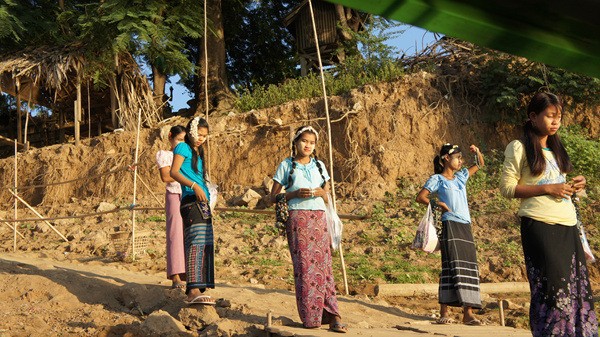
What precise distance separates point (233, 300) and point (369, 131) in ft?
23.5

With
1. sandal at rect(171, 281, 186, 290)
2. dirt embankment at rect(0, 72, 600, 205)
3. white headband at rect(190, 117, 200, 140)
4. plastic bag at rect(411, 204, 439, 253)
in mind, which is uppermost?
dirt embankment at rect(0, 72, 600, 205)

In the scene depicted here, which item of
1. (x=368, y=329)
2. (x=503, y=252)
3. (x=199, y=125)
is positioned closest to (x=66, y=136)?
(x=503, y=252)

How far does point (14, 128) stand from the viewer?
720 inches

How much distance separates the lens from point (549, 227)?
382 cm

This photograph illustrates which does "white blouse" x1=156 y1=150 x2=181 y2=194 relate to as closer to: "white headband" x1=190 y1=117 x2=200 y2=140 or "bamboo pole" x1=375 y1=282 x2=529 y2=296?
"white headband" x1=190 y1=117 x2=200 y2=140

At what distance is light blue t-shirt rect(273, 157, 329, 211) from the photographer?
5.12m

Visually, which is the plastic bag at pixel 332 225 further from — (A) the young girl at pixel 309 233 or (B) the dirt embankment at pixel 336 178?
(B) the dirt embankment at pixel 336 178

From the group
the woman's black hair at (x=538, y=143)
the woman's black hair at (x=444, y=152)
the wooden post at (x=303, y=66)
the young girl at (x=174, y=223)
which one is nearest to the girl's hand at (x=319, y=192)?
the woman's black hair at (x=444, y=152)

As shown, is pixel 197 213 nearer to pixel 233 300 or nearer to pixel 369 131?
pixel 233 300

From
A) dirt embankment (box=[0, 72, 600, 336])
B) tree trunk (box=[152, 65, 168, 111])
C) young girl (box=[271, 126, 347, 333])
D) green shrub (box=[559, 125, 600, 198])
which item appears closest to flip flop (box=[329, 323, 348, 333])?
young girl (box=[271, 126, 347, 333])

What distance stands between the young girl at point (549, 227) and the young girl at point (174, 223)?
10.4ft

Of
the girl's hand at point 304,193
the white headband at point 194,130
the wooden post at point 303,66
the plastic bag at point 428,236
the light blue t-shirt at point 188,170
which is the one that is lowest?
the plastic bag at point 428,236

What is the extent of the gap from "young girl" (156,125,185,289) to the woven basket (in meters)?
2.91

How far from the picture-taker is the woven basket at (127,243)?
368 inches
